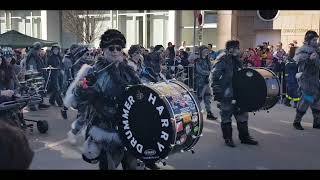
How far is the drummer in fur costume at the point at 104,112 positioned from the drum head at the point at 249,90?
9.17 ft

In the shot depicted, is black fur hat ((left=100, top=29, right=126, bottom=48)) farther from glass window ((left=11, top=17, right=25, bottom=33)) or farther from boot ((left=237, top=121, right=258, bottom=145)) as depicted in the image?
glass window ((left=11, top=17, right=25, bottom=33))

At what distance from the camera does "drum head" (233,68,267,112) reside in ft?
24.3

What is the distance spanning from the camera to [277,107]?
12.1 metres

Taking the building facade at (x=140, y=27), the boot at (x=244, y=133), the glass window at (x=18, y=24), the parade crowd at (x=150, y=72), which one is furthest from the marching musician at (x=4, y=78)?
the glass window at (x=18, y=24)

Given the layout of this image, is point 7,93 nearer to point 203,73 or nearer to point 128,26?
point 203,73

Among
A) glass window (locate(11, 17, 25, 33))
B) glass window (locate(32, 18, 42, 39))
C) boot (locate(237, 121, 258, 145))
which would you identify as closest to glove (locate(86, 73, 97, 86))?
boot (locate(237, 121, 258, 145))

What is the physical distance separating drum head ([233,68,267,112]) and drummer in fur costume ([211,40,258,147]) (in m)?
0.09

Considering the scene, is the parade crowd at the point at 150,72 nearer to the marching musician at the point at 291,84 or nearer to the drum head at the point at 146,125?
the marching musician at the point at 291,84

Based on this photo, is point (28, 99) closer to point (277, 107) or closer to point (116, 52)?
point (116, 52)

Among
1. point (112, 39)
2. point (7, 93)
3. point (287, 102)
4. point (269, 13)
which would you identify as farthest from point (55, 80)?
point (269, 13)

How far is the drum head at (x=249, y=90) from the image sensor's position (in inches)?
291

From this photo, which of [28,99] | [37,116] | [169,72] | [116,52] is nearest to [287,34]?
[169,72]

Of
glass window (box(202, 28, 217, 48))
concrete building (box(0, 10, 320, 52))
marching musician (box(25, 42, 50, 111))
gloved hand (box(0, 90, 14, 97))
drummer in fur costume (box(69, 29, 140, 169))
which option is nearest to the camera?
drummer in fur costume (box(69, 29, 140, 169))
